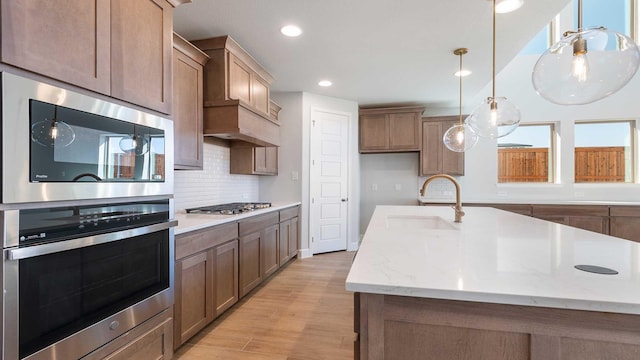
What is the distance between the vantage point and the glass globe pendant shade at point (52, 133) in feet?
3.45

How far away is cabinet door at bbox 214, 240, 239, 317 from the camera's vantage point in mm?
2334

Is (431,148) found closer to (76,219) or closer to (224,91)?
(224,91)

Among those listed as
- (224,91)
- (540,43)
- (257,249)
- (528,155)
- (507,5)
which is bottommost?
(257,249)

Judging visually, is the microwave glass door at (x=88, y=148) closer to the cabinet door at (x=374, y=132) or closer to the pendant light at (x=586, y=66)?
the pendant light at (x=586, y=66)

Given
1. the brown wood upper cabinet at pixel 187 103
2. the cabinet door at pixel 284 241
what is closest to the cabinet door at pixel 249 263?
the cabinet door at pixel 284 241

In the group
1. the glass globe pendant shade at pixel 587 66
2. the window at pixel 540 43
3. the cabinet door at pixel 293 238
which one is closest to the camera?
the glass globe pendant shade at pixel 587 66

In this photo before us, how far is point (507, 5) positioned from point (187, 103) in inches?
102

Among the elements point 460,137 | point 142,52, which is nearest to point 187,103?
point 142,52

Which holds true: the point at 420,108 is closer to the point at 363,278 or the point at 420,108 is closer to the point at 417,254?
the point at 417,254

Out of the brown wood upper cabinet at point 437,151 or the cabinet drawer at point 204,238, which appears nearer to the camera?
the cabinet drawer at point 204,238

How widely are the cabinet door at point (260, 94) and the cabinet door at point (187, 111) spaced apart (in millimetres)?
714

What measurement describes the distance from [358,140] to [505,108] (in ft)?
9.30

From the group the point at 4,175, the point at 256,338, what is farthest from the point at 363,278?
the point at 256,338

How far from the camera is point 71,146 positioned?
3.84 feet
